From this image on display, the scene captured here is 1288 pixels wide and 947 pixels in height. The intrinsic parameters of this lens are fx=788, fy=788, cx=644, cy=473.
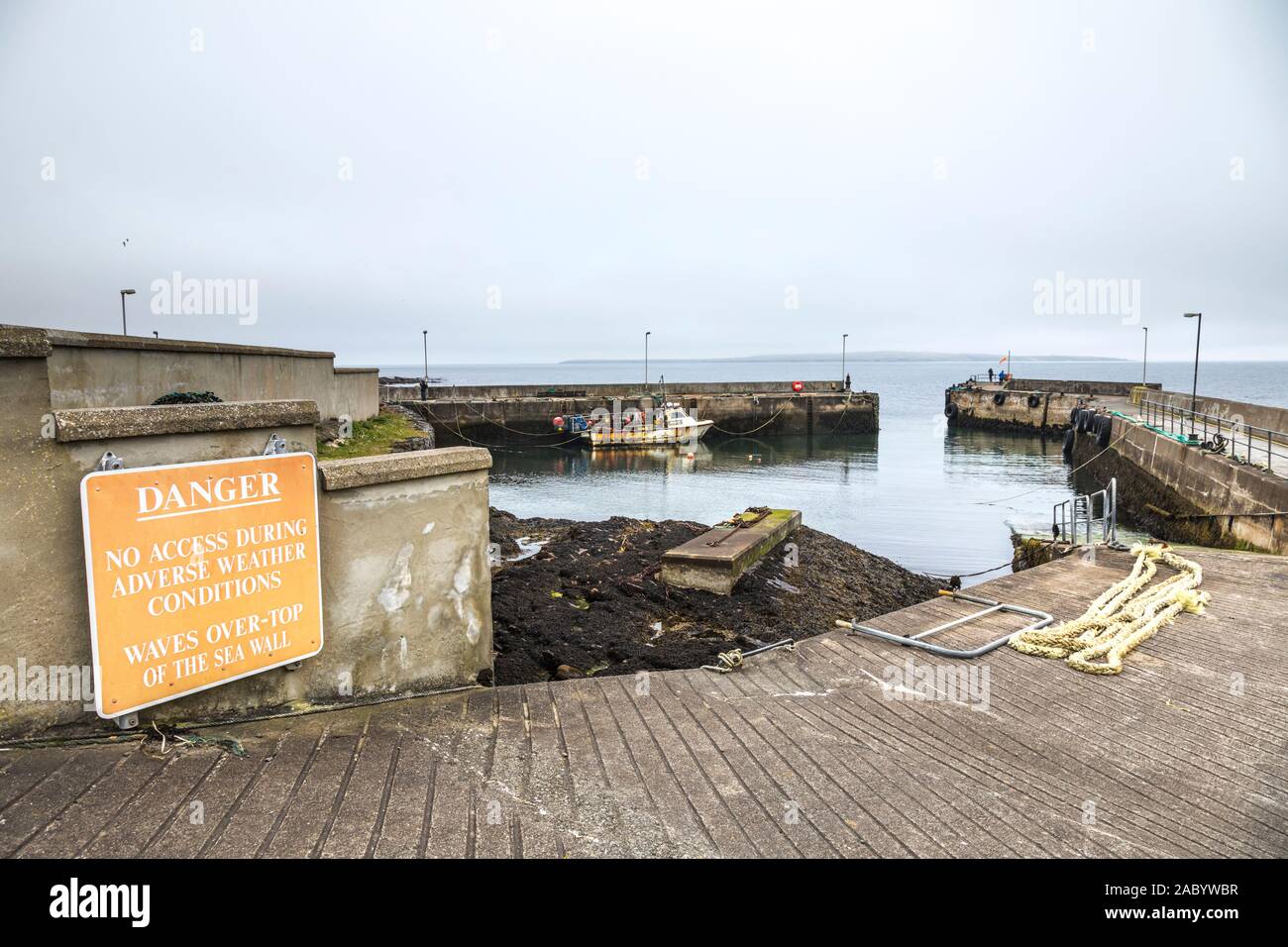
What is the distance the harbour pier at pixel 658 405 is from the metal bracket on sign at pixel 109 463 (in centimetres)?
4320

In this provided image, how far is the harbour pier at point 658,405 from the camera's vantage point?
46938mm

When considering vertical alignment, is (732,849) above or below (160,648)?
below

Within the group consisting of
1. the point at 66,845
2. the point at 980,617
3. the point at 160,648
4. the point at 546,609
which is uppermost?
the point at 160,648

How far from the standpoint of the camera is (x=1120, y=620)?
6.59 meters

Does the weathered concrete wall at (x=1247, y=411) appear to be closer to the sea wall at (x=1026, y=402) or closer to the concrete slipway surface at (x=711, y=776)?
the sea wall at (x=1026, y=402)

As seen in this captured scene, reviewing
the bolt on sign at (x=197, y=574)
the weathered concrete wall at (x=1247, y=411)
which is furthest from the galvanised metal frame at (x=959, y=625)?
the weathered concrete wall at (x=1247, y=411)

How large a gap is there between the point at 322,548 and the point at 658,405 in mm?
45179

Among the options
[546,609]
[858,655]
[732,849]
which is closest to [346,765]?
[732,849]

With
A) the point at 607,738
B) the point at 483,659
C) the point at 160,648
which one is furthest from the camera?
the point at 483,659

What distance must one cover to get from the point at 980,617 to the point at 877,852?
4.22 metres

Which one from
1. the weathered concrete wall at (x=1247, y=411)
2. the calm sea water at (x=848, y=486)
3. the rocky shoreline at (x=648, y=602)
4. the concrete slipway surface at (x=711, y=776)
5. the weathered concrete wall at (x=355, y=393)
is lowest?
the calm sea water at (x=848, y=486)

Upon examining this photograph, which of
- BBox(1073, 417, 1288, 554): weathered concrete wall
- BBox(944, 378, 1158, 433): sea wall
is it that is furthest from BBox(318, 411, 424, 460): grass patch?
BBox(944, 378, 1158, 433): sea wall
